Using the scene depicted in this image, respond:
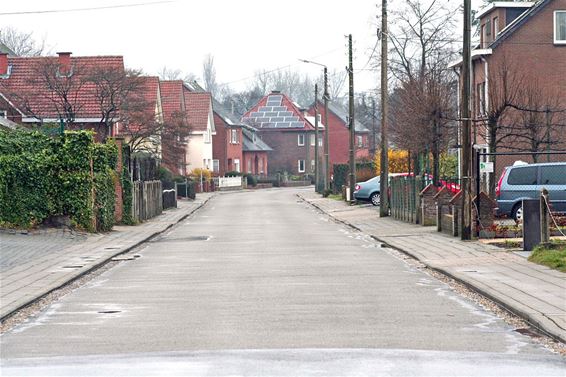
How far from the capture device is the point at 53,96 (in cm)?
5238

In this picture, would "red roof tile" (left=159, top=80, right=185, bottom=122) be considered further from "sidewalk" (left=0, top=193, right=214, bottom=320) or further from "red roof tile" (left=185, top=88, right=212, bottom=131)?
"sidewalk" (left=0, top=193, right=214, bottom=320)

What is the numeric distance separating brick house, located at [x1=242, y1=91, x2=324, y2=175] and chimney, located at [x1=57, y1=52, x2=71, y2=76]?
2530 inches

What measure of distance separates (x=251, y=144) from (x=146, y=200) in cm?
7445

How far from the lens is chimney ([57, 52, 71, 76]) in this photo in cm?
5200

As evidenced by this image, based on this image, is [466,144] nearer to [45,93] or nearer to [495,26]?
[495,26]

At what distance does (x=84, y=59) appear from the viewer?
57.7m

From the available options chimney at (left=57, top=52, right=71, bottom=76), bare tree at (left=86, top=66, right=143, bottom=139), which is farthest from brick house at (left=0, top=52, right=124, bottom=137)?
bare tree at (left=86, top=66, right=143, bottom=139)

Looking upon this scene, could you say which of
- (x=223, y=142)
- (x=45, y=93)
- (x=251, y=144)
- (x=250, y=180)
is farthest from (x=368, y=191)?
(x=251, y=144)

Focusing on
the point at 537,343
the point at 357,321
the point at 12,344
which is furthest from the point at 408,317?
the point at 12,344

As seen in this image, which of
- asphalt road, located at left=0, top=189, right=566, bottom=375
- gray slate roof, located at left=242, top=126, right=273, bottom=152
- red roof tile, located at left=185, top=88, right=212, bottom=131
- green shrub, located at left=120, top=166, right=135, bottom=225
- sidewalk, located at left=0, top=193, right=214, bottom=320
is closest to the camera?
asphalt road, located at left=0, top=189, right=566, bottom=375

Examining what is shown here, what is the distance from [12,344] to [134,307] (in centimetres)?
305

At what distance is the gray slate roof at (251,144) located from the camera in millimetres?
112750

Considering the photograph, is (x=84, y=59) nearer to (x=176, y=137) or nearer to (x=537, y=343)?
(x=176, y=137)

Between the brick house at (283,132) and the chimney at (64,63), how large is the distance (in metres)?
64.3
